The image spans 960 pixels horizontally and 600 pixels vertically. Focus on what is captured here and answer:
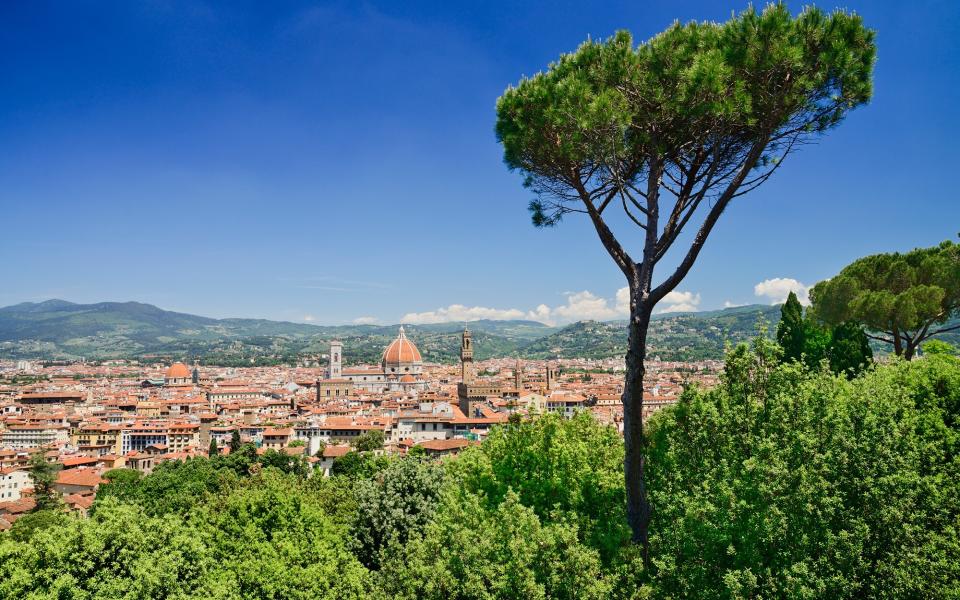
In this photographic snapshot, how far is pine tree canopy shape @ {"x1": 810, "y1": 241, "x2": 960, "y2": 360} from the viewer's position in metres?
23.2

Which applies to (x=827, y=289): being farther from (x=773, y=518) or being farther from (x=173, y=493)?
(x=173, y=493)

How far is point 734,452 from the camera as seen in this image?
780 cm

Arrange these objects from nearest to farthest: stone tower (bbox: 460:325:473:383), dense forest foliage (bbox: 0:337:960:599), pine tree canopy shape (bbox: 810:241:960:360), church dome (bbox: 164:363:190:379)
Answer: dense forest foliage (bbox: 0:337:960:599), pine tree canopy shape (bbox: 810:241:960:360), stone tower (bbox: 460:325:473:383), church dome (bbox: 164:363:190:379)

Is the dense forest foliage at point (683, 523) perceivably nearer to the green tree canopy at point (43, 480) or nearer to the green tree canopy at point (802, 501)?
the green tree canopy at point (802, 501)

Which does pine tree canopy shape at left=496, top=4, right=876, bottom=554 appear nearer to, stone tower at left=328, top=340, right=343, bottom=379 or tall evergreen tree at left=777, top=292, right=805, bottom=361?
tall evergreen tree at left=777, top=292, right=805, bottom=361

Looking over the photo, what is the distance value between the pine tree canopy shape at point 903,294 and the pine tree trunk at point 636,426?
1991 cm

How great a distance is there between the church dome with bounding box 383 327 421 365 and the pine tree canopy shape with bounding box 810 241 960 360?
9101 cm

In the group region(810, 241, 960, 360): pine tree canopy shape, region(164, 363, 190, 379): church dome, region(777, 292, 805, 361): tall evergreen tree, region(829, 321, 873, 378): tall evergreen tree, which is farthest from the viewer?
region(164, 363, 190, 379): church dome

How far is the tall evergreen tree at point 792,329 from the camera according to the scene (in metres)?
25.3

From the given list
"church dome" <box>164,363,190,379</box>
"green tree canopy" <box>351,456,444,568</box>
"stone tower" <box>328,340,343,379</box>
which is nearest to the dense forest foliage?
"green tree canopy" <box>351,456,444,568</box>

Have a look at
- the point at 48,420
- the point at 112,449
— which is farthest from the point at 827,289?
the point at 48,420

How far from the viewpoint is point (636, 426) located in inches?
300

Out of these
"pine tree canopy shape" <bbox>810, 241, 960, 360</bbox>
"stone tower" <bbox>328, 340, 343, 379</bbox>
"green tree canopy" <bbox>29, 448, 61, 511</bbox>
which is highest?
"pine tree canopy shape" <bbox>810, 241, 960, 360</bbox>

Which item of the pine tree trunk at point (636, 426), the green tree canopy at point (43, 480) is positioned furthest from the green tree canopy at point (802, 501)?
the green tree canopy at point (43, 480)
